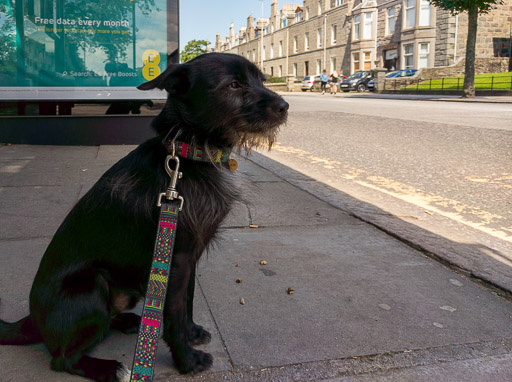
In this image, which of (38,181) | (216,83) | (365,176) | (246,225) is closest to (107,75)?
(38,181)

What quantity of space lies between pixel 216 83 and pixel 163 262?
0.85 meters

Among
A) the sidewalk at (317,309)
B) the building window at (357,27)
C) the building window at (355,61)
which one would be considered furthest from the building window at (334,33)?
the sidewalk at (317,309)

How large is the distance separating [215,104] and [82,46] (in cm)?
737

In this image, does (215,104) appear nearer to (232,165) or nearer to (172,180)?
(232,165)

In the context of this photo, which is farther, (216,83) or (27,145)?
(27,145)

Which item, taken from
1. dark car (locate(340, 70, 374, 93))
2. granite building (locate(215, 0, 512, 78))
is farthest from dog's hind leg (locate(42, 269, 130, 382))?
dark car (locate(340, 70, 374, 93))

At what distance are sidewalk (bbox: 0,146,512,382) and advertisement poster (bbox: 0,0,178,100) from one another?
4462 mm

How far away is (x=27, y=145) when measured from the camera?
8852 millimetres

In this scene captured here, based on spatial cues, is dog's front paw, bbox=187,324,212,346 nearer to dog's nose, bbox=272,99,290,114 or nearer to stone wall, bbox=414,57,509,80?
dog's nose, bbox=272,99,290,114

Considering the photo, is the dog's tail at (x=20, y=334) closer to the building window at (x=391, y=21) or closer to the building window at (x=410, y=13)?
the building window at (x=410, y=13)

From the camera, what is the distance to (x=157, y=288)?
196cm

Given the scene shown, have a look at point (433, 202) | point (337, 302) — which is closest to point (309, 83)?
point (433, 202)

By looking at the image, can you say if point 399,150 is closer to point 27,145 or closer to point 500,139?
point 500,139

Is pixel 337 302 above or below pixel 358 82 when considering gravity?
below
